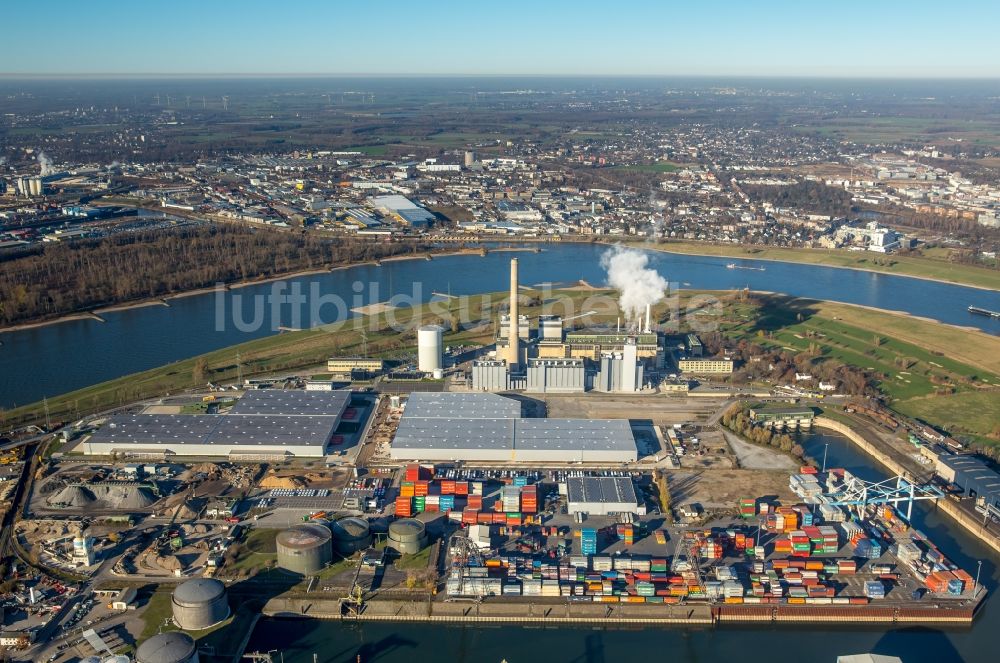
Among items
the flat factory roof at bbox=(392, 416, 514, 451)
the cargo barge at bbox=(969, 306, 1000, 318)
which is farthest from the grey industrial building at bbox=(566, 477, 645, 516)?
the cargo barge at bbox=(969, 306, 1000, 318)

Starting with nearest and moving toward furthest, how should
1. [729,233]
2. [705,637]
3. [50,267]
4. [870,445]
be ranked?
[705,637]
[870,445]
[50,267]
[729,233]

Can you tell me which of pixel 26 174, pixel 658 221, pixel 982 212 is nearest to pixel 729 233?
pixel 658 221

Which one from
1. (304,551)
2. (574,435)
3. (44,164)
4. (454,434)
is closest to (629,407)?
(574,435)

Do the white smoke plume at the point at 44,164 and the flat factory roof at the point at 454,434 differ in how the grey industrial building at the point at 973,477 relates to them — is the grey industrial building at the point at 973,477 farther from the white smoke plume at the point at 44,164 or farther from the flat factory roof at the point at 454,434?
the white smoke plume at the point at 44,164

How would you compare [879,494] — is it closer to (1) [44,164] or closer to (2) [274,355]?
(2) [274,355]

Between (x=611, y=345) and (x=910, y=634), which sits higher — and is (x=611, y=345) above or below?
above

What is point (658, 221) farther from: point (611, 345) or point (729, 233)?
point (611, 345)

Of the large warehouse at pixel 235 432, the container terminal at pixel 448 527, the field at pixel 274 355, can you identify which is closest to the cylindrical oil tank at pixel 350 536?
the container terminal at pixel 448 527
